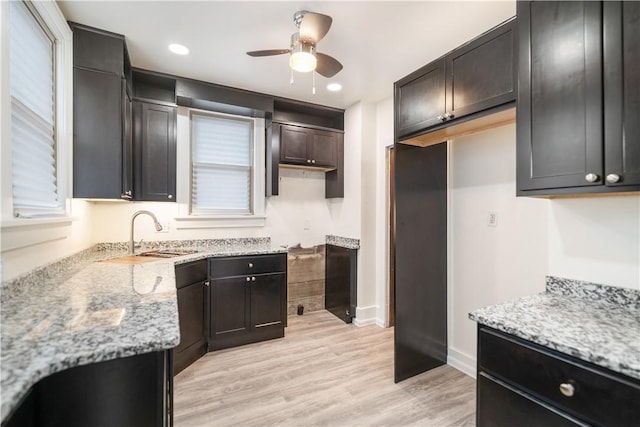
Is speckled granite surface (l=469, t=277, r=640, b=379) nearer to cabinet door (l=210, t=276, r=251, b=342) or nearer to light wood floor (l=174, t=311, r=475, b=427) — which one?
light wood floor (l=174, t=311, r=475, b=427)

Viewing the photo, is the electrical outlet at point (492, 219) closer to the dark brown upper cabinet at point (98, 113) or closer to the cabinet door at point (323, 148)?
the cabinet door at point (323, 148)

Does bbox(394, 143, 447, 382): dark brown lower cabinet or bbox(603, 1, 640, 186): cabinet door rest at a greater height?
bbox(603, 1, 640, 186): cabinet door

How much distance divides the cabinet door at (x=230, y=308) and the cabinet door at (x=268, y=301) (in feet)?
0.23

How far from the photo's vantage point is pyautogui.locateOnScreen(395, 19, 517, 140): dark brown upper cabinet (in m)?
1.61

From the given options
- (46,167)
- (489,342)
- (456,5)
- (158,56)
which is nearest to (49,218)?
(46,167)

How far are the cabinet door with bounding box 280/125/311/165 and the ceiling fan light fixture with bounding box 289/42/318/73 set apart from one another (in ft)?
4.98

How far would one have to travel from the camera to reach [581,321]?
123 cm

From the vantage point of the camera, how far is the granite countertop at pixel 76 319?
792mm

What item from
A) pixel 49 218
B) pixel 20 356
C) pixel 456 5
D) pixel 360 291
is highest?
pixel 456 5

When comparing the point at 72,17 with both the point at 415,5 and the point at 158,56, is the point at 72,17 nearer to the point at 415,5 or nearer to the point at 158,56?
the point at 158,56

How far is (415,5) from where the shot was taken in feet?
6.30

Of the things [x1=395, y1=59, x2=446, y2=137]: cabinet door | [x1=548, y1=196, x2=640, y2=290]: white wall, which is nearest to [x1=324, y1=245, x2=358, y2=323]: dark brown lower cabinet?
[x1=395, y1=59, x2=446, y2=137]: cabinet door

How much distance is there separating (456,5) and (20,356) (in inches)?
107

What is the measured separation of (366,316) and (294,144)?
2.30 metres
